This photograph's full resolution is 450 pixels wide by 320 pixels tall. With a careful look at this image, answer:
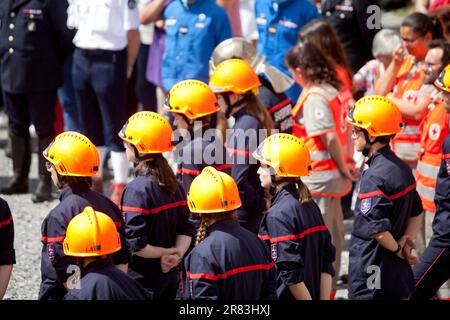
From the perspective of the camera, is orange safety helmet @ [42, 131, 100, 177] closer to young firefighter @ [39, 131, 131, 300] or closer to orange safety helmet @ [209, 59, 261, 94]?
young firefighter @ [39, 131, 131, 300]

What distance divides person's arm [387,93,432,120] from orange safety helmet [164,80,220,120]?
1.87 meters

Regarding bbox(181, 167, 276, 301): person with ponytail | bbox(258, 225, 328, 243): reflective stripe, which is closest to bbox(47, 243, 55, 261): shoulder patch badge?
bbox(181, 167, 276, 301): person with ponytail

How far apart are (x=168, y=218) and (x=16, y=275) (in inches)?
96.9

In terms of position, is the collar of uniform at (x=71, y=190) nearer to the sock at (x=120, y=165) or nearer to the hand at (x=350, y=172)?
the hand at (x=350, y=172)

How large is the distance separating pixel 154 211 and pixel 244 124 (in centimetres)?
143

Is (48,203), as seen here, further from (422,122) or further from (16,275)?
(422,122)

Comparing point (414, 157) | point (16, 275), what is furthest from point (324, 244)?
point (16, 275)

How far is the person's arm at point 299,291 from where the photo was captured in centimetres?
671

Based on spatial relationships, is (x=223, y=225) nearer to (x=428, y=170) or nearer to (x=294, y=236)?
(x=294, y=236)

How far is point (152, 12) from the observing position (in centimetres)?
1157

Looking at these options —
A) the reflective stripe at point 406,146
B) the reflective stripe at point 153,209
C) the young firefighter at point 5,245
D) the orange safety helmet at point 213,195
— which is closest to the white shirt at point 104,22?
the reflective stripe at point 406,146

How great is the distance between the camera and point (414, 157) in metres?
9.23

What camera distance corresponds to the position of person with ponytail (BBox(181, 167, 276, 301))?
598 centimetres
